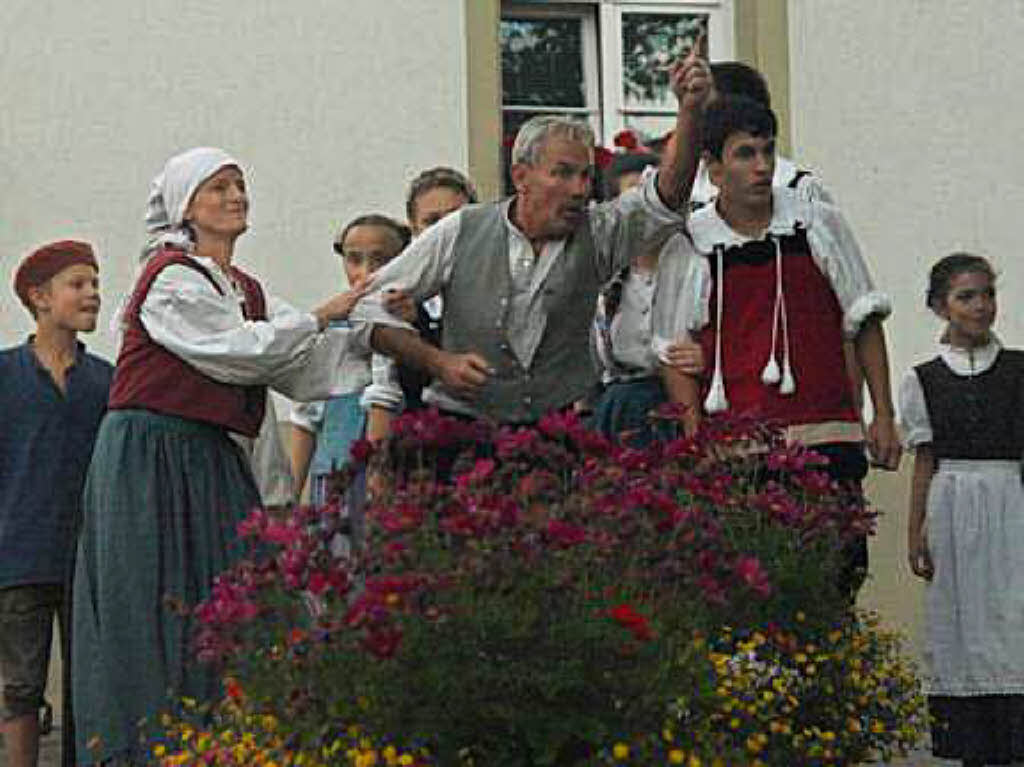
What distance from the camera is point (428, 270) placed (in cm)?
648

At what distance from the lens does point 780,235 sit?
6758 mm

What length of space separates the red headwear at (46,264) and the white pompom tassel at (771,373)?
7.72 feet

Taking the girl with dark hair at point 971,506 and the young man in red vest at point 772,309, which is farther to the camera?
the girl with dark hair at point 971,506

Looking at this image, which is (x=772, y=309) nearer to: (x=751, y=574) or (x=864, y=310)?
(x=864, y=310)

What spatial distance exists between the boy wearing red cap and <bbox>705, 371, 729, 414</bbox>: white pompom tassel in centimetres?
202

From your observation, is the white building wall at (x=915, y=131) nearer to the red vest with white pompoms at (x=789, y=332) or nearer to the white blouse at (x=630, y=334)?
the white blouse at (x=630, y=334)

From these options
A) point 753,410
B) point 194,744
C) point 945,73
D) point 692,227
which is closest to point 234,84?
point 945,73

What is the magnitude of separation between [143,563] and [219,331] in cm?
61

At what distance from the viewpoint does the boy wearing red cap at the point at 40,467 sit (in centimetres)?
756

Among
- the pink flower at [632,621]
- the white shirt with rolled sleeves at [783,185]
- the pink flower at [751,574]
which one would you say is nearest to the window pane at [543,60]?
the white shirt with rolled sleeves at [783,185]

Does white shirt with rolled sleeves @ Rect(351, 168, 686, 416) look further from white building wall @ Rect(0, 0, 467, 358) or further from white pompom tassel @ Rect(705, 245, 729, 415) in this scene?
white building wall @ Rect(0, 0, 467, 358)

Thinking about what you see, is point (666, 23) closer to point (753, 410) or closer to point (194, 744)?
point (753, 410)

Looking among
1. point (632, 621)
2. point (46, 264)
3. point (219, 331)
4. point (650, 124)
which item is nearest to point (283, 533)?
point (632, 621)

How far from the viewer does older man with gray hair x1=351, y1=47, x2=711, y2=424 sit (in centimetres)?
640
